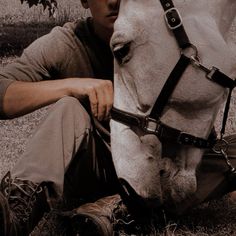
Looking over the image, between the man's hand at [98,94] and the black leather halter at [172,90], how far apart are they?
11 cm

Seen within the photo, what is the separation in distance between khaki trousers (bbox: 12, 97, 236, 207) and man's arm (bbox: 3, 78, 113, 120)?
66 millimetres

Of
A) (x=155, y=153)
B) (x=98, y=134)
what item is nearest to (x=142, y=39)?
(x=155, y=153)

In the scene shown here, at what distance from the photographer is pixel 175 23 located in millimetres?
2600

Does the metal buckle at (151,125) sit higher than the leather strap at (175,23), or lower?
lower

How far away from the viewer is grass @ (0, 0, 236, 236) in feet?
10.5

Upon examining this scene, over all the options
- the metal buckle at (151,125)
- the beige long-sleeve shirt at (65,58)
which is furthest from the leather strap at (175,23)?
the beige long-sleeve shirt at (65,58)

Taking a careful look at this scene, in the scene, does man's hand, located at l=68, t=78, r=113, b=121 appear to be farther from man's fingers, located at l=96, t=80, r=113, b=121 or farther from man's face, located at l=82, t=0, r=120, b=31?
man's face, located at l=82, t=0, r=120, b=31

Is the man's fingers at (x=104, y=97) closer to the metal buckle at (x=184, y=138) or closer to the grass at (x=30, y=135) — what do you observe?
the metal buckle at (x=184, y=138)

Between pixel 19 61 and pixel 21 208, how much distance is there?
87cm

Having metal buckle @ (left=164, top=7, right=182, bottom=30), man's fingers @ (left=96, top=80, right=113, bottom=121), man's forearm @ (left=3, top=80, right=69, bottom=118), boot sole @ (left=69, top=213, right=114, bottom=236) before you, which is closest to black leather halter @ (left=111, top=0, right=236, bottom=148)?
metal buckle @ (left=164, top=7, right=182, bottom=30)

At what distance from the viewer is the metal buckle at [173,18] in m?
2.60

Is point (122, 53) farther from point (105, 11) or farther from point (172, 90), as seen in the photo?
point (105, 11)

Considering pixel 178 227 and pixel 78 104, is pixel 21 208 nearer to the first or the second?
pixel 78 104

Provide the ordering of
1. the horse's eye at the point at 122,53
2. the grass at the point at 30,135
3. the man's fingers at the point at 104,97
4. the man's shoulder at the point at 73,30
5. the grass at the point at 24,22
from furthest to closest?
the grass at the point at 24,22
the man's shoulder at the point at 73,30
the grass at the point at 30,135
the man's fingers at the point at 104,97
the horse's eye at the point at 122,53
